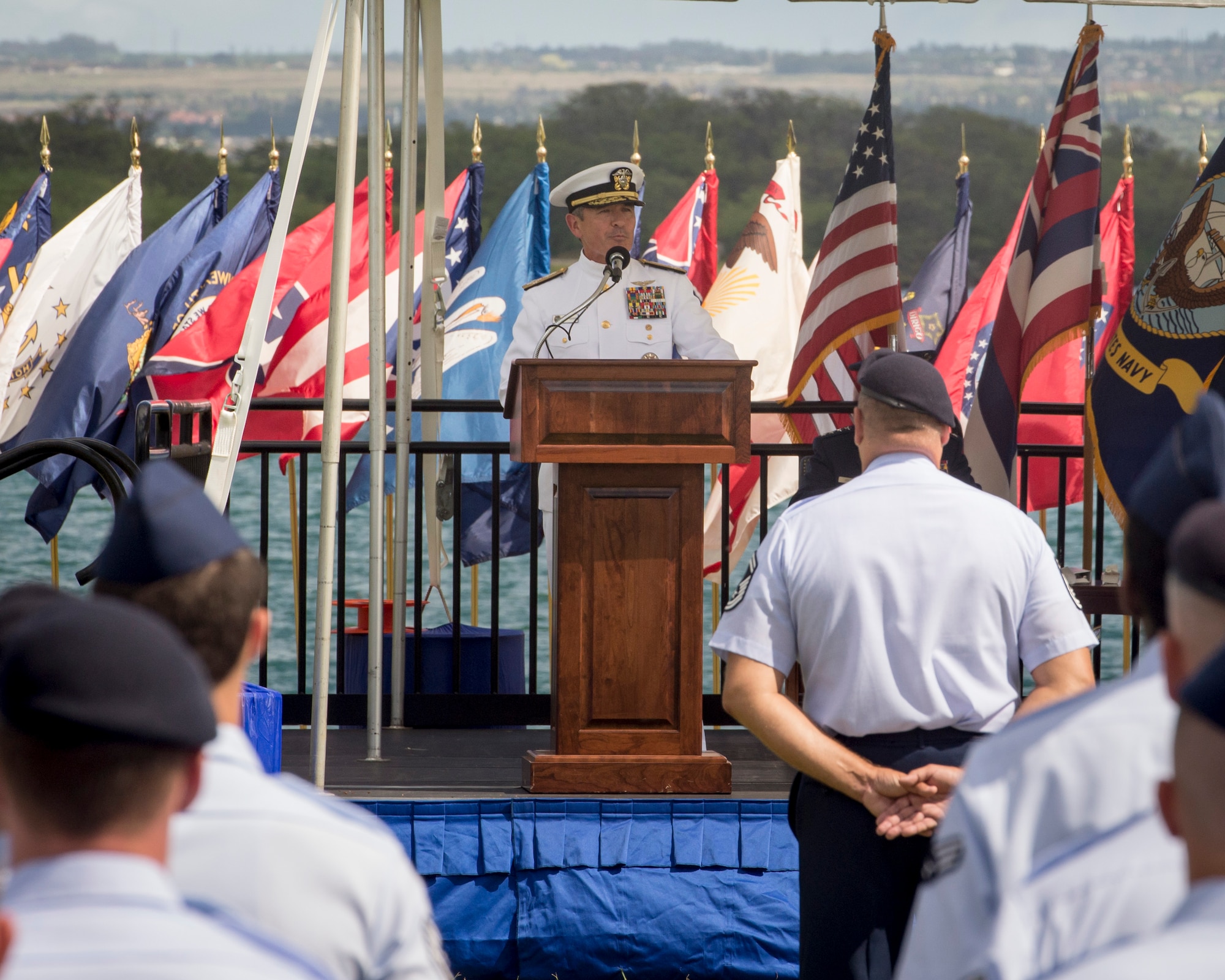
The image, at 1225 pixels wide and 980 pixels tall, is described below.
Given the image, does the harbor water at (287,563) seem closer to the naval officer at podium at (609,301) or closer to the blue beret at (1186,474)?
the naval officer at podium at (609,301)

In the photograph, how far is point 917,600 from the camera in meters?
2.45

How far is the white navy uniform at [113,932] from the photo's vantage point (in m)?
1.01

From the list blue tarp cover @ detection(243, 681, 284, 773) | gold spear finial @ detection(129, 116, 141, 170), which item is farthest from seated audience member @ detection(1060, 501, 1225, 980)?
gold spear finial @ detection(129, 116, 141, 170)

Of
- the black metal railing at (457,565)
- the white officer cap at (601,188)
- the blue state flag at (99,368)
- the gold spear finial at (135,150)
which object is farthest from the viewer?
the gold spear finial at (135,150)

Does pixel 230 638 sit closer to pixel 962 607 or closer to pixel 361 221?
pixel 962 607

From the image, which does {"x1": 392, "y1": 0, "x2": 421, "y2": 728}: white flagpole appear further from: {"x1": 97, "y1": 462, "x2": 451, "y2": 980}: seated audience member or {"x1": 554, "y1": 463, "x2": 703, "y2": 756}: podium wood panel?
{"x1": 97, "y1": 462, "x2": 451, "y2": 980}: seated audience member

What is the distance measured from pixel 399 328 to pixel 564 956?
6.26 ft

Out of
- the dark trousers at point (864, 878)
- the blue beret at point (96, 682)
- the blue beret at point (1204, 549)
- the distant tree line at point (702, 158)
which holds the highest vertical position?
the distant tree line at point (702, 158)

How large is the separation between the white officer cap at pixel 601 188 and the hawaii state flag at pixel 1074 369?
172 inches

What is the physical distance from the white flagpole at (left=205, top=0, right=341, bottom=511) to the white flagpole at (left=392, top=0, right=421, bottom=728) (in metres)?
0.57

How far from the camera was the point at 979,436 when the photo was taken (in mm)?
5445

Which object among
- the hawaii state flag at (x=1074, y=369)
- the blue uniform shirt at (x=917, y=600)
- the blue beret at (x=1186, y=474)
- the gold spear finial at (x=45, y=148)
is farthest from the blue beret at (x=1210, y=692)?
the gold spear finial at (x=45, y=148)

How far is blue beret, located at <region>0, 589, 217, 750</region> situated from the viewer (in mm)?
1059

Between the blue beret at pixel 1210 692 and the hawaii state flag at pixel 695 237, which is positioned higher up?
the hawaii state flag at pixel 695 237
